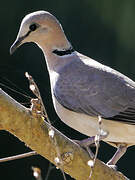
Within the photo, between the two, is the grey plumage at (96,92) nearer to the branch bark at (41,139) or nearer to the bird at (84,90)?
the bird at (84,90)

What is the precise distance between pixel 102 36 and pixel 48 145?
3.06 metres

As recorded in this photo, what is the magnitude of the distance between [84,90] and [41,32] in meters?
0.38

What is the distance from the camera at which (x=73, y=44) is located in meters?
5.18

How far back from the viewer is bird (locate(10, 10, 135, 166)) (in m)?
2.92

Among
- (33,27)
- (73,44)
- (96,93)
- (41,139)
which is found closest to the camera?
(41,139)

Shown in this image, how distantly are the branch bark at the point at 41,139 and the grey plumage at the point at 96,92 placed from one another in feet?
1.19

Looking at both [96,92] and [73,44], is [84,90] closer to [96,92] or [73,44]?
[96,92]

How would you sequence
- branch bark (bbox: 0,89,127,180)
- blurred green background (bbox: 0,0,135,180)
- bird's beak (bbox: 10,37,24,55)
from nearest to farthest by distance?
branch bark (bbox: 0,89,127,180) → bird's beak (bbox: 10,37,24,55) → blurred green background (bbox: 0,0,135,180)

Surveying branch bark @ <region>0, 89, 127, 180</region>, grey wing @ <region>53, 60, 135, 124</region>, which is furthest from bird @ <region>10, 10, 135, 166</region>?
branch bark @ <region>0, 89, 127, 180</region>

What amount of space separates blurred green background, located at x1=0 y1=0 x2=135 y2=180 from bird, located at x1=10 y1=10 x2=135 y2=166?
3.97ft

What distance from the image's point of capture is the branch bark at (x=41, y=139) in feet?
7.93

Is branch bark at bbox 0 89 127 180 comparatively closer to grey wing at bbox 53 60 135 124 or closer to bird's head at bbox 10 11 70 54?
grey wing at bbox 53 60 135 124

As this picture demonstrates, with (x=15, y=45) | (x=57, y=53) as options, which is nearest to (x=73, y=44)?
(x=57, y=53)

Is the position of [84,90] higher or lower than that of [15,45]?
lower
